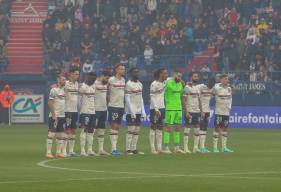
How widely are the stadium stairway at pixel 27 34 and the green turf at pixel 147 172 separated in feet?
88.5

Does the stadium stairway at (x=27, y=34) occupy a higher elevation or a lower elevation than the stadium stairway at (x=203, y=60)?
higher

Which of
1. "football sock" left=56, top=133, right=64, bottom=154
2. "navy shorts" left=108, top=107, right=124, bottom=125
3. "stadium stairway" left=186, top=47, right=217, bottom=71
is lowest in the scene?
"football sock" left=56, top=133, right=64, bottom=154

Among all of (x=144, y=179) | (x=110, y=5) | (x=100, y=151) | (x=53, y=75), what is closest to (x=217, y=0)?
(x=110, y=5)

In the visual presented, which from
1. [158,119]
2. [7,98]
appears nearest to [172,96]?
[158,119]

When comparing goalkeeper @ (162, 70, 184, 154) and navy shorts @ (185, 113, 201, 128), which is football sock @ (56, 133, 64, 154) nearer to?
goalkeeper @ (162, 70, 184, 154)

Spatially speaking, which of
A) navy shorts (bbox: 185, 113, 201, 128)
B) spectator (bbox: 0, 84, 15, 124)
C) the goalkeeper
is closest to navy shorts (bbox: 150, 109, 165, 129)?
the goalkeeper

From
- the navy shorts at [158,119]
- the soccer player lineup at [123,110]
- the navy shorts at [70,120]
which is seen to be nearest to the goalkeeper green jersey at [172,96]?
the soccer player lineup at [123,110]

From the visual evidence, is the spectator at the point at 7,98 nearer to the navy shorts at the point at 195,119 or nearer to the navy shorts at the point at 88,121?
the navy shorts at the point at 195,119

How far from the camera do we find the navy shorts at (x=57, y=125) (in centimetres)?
2922

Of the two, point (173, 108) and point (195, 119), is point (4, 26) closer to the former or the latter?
point (195, 119)

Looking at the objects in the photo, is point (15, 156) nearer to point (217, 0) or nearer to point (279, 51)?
point (279, 51)

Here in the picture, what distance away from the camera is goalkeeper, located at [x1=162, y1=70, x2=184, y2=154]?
31500mm

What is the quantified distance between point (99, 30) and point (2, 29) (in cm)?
654

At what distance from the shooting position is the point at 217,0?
5634cm
